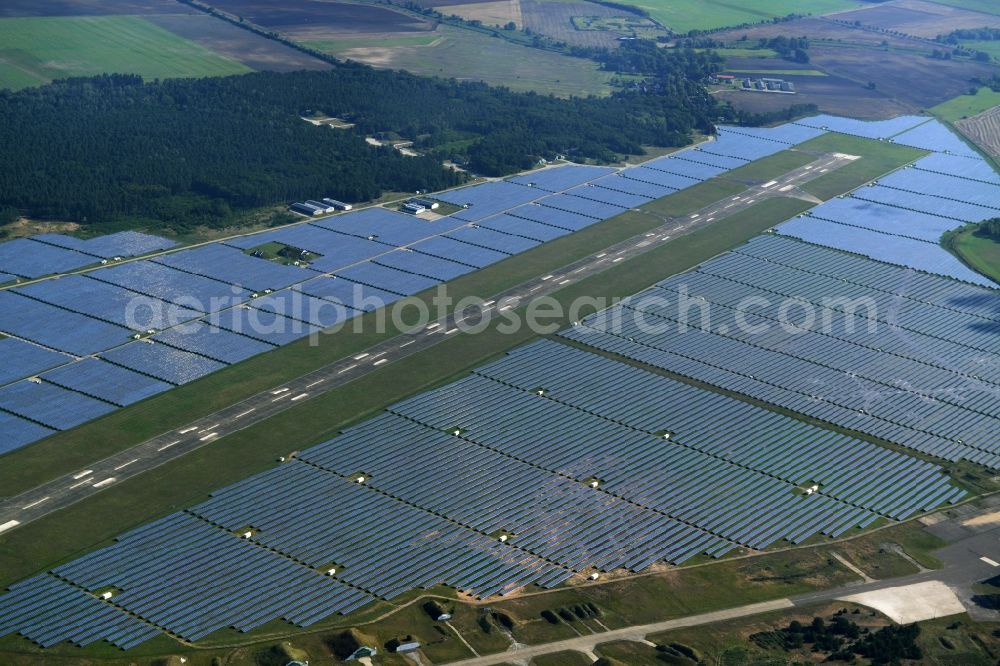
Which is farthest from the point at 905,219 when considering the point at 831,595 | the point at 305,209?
the point at 831,595

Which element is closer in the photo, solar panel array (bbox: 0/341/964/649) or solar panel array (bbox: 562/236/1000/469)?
solar panel array (bbox: 0/341/964/649)

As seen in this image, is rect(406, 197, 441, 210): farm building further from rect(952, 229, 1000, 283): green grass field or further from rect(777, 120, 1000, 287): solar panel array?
rect(952, 229, 1000, 283): green grass field

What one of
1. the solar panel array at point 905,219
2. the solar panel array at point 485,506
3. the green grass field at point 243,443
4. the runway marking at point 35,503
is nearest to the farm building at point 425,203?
the green grass field at point 243,443

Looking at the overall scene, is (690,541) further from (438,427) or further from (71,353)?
(71,353)

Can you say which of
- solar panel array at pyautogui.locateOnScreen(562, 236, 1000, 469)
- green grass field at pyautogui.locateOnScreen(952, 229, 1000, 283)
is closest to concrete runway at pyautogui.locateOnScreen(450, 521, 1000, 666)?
solar panel array at pyautogui.locateOnScreen(562, 236, 1000, 469)

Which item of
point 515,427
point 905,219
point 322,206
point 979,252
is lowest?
point 515,427

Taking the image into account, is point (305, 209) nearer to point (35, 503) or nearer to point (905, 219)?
point (35, 503)

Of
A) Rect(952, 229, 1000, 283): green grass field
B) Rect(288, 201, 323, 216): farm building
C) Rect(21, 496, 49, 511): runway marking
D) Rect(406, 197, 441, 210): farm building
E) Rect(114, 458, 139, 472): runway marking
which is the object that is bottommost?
Rect(21, 496, 49, 511): runway marking
